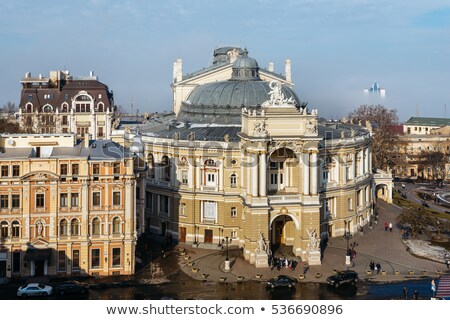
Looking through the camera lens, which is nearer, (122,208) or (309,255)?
(122,208)

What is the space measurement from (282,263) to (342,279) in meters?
8.93

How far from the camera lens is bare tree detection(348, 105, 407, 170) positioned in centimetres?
14650

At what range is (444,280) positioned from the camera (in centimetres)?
7081

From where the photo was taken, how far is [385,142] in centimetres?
14838

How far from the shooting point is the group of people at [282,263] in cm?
7686

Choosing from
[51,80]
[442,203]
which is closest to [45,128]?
[51,80]

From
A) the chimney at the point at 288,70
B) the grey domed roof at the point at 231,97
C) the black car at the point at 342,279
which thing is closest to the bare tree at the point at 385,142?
the chimney at the point at 288,70

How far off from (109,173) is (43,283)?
42.4 feet

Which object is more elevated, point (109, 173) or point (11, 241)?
point (109, 173)

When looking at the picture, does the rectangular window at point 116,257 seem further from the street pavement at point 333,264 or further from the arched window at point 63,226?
the street pavement at point 333,264

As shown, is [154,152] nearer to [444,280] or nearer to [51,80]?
[444,280]

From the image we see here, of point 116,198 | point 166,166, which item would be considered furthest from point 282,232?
point 116,198

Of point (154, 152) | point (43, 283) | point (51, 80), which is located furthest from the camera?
point (51, 80)

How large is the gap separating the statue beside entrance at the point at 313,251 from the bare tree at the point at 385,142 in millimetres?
65672
